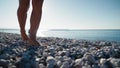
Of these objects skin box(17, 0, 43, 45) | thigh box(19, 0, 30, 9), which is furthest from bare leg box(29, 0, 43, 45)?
thigh box(19, 0, 30, 9)

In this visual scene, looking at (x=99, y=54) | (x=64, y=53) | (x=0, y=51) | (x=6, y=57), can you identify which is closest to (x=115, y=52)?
(x=99, y=54)

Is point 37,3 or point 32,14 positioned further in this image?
point 32,14

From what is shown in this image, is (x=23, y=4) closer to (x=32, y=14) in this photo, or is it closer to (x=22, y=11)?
(x=22, y=11)

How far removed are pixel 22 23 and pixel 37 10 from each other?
56 cm

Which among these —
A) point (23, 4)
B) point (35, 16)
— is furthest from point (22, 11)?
point (35, 16)

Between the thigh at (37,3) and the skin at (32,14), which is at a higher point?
the thigh at (37,3)

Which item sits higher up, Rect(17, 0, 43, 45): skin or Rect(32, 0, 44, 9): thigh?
Rect(32, 0, 44, 9): thigh

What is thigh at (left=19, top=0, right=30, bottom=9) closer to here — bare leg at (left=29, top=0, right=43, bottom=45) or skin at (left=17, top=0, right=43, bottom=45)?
skin at (left=17, top=0, right=43, bottom=45)

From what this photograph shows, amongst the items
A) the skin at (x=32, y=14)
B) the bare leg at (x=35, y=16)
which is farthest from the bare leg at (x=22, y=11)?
the bare leg at (x=35, y=16)

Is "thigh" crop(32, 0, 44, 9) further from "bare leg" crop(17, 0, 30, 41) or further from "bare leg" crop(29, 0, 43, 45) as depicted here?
"bare leg" crop(17, 0, 30, 41)

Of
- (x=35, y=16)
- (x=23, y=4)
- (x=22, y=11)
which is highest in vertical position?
(x=23, y=4)

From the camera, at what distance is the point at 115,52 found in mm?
3680

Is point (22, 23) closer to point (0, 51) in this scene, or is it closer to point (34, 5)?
point (34, 5)

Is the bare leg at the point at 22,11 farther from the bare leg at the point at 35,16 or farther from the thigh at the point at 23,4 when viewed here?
the bare leg at the point at 35,16
